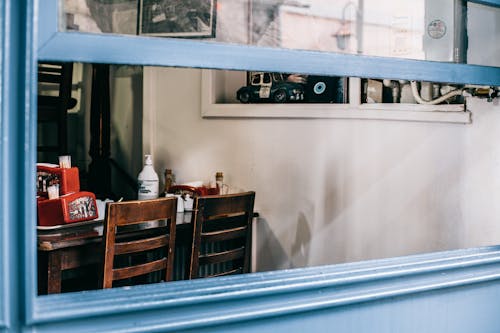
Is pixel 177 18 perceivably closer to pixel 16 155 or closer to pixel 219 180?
pixel 16 155

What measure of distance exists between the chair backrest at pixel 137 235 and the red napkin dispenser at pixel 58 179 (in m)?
0.32

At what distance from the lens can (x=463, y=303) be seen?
1.88m

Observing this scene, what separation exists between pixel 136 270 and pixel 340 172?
1.21m

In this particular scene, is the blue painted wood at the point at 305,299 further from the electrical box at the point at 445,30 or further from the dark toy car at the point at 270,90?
the dark toy car at the point at 270,90

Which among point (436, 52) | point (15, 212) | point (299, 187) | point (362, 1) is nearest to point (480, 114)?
point (436, 52)

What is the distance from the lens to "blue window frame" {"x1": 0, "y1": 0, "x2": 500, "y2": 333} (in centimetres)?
127

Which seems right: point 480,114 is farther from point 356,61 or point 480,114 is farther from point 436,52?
point 356,61

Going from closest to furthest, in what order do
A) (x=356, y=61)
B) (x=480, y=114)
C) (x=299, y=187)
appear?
1. (x=356, y=61)
2. (x=480, y=114)
3. (x=299, y=187)

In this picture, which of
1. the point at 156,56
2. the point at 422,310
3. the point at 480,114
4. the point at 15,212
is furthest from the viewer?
the point at 480,114

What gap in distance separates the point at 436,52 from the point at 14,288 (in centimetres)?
126

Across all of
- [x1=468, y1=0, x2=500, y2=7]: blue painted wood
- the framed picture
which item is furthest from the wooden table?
[x1=468, y1=0, x2=500, y2=7]: blue painted wood

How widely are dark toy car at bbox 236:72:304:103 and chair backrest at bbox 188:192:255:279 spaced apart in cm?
72

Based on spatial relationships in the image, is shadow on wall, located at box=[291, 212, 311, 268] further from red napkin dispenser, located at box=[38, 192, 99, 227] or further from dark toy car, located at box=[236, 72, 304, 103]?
red napkin dispenser, located at box=[38, 192, 99, 227]

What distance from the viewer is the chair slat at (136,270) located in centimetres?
287
